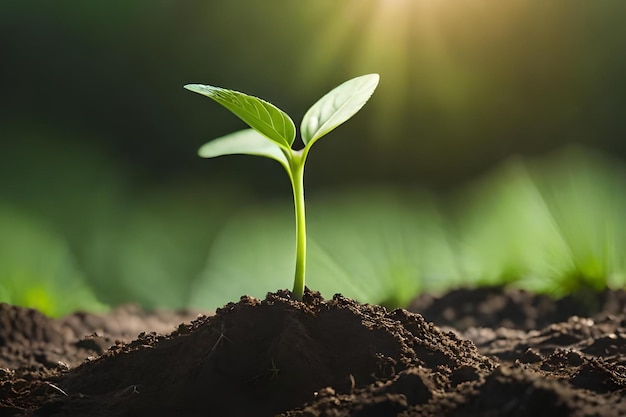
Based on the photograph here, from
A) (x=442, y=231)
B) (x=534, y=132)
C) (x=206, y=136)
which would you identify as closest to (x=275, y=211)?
(x=206, y=136)

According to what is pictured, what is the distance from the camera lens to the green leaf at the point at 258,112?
99cm

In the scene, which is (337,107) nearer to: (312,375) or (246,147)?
(246,147)

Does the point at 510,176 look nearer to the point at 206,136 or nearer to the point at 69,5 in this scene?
the point at 206,136

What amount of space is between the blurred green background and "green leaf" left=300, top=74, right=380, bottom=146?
1.19m

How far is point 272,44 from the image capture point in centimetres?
264

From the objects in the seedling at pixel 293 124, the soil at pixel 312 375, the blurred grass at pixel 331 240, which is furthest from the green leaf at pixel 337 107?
the blurred grass at pixel 331 240

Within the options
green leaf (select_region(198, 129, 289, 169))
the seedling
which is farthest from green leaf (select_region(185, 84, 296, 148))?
green leaf (select_region(198, 129, 289, 169))

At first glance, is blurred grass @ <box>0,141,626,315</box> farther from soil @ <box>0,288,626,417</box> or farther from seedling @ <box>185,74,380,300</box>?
seedling @ <box>185,74,380,300</box>

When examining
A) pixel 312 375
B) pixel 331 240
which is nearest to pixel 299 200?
pixel 312 375

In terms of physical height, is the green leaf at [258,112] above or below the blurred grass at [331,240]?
below

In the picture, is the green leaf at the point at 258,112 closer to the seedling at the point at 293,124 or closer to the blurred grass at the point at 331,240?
the seedling at the point at 293,124

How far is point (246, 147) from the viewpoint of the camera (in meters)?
1.20

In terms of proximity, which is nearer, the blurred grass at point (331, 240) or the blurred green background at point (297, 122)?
the blurred grass at point (331, 240)

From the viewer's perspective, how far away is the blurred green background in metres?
Answer: 2.36
